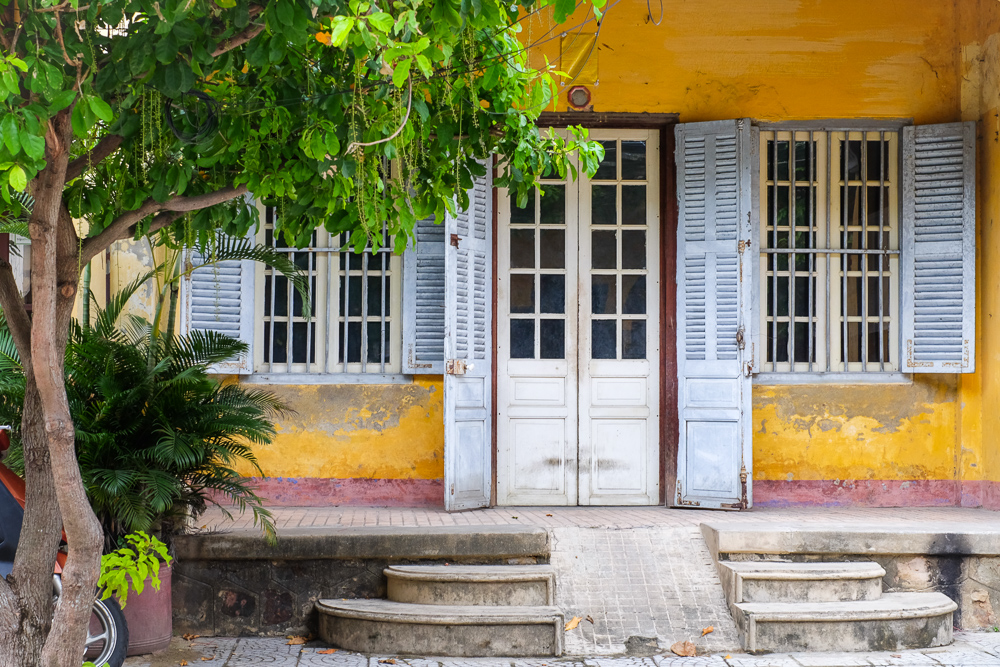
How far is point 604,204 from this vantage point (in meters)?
6.92

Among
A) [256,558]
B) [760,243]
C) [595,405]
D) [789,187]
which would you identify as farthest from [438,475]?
[789,187]

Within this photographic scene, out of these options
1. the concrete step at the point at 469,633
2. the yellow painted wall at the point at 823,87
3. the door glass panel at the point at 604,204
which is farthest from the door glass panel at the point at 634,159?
the concrete step at the point at 469,633

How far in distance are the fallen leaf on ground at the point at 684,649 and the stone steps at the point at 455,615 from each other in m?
0.62

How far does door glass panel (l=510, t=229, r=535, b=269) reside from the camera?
6.87 m

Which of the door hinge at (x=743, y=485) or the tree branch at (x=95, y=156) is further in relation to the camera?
the door hinge at (x=743, y=485)

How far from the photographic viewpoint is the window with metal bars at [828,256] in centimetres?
684

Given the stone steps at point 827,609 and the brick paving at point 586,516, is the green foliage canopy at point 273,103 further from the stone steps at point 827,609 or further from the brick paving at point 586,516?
the stone steps at point 827,609

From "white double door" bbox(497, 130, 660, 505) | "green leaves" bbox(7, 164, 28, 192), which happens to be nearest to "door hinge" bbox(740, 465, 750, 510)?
"white double door" bbox(497, 130, 660, 505)

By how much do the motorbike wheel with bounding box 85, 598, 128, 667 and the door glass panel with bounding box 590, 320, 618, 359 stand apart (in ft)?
12.5

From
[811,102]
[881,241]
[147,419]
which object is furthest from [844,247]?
[147,419]

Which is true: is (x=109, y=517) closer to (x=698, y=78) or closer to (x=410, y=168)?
(x=410, y=168)

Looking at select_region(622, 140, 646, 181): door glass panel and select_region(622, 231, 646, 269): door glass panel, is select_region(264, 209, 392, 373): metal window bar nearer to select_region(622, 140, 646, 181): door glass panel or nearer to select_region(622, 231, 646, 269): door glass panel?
select_region(622, 231, 646, 269): door glass panel

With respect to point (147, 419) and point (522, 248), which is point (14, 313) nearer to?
point (147, 419)

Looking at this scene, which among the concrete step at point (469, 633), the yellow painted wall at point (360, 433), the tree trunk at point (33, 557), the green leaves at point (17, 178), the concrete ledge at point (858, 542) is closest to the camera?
the green leaves at point (17, 178)
